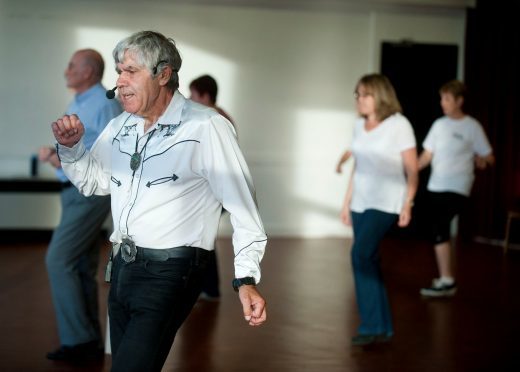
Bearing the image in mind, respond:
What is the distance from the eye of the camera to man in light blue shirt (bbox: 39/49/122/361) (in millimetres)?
4449

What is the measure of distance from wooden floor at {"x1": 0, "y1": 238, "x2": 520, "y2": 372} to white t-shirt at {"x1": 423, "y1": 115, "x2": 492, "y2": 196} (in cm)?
87

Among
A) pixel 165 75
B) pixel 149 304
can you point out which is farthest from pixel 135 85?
pixel 149 304

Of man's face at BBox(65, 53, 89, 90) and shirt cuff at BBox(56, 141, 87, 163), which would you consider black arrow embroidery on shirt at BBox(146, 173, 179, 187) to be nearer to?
shirt cuff at BBox(56, 141, 87, 163)

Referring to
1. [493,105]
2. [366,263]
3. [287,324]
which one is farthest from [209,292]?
[493,105]

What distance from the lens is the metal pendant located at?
2.58m

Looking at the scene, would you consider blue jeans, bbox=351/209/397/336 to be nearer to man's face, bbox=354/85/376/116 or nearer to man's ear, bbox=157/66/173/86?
man's face, bbox=354/85/376/116

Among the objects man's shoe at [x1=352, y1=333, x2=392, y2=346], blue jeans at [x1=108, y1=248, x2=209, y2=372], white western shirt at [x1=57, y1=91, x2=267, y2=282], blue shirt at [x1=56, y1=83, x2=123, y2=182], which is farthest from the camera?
man's shoe at [x1=352, y1=333, x2=392, y2=346]

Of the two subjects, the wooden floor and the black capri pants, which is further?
the black capri pants

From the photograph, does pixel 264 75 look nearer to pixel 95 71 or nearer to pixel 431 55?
pixel 431 55

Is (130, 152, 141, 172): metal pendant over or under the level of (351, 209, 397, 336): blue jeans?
over

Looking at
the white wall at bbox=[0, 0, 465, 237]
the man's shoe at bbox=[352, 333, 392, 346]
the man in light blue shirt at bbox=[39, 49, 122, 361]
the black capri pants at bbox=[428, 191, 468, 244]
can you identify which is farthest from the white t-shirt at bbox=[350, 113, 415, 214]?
the white wall at bbox=[0, 0, 465, 237]

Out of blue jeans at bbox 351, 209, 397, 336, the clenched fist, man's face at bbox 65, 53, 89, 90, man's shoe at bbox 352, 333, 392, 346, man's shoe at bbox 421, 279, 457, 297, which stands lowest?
man's shoe at bbox 421, 279, 457, 297

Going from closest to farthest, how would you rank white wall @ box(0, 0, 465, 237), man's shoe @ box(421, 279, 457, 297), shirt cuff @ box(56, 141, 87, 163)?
shirt cuff @ box(56, 141, 87, 163)
man's shoe @ box(421, 279, 457, 297)
white wall @ box(0, 0, 465, 237)

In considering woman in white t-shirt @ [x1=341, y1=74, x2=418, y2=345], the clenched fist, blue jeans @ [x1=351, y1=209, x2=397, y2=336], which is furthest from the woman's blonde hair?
the clenched fist
